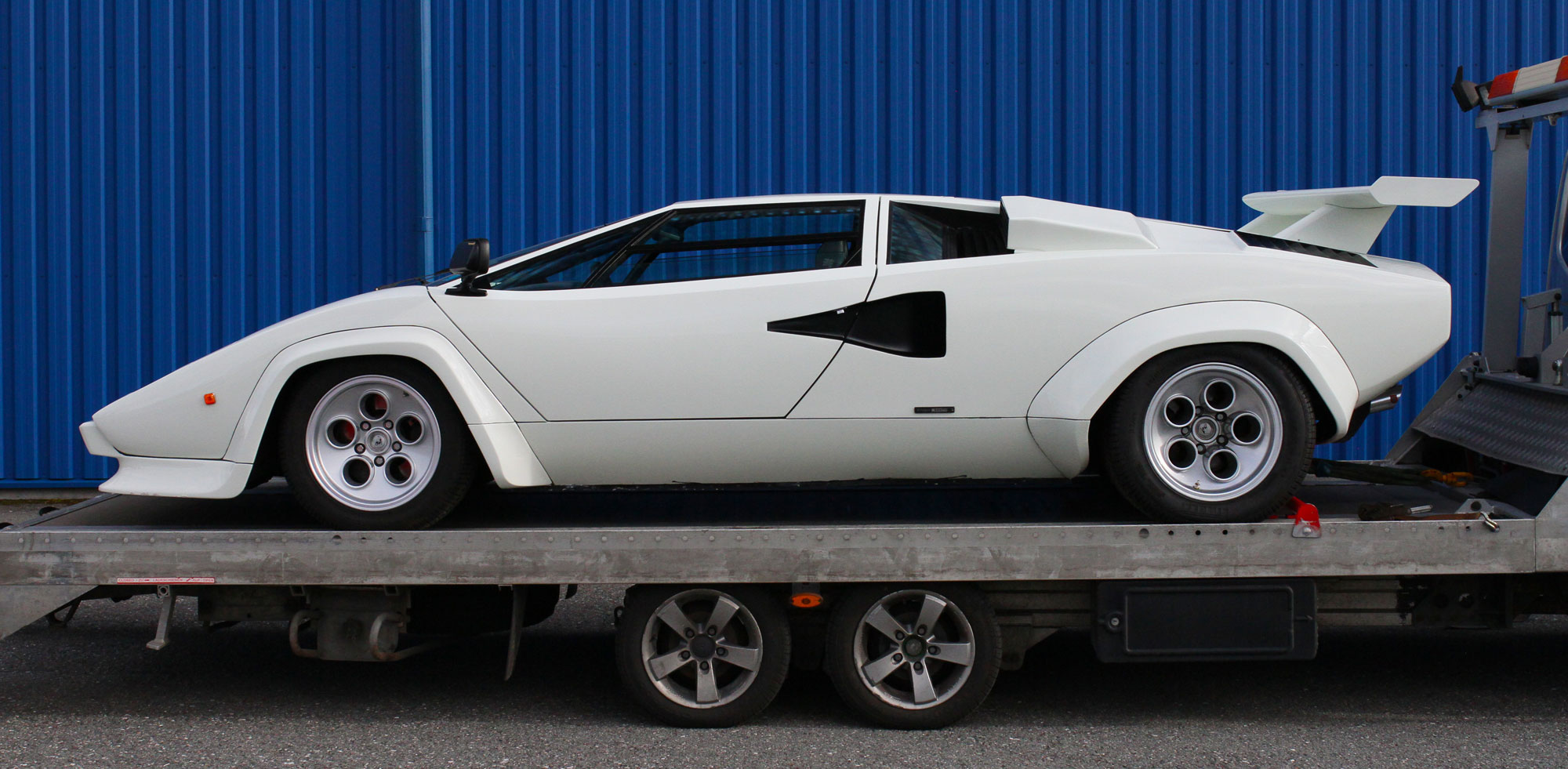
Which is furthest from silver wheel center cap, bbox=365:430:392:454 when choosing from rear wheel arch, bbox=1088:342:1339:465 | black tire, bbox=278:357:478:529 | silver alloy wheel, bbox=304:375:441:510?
rear wheel arch, bbox=1088:342:1339:465

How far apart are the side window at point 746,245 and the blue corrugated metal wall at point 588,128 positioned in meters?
3.58

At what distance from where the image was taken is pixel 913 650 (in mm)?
4188

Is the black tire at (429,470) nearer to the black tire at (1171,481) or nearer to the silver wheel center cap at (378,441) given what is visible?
the silver wheel center cap at (378,441)

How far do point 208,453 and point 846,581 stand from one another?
7.26ft

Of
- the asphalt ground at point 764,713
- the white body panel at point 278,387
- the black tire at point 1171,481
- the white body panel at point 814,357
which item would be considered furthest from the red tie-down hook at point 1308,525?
the white body panel at point 278,387

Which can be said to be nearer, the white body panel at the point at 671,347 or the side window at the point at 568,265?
the white body panel at the point at 671,347

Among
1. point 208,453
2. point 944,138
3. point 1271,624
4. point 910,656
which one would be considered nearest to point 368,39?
point 944,138

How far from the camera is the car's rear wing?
430 centimetres

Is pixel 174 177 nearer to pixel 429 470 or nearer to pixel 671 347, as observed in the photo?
pixel 429 470

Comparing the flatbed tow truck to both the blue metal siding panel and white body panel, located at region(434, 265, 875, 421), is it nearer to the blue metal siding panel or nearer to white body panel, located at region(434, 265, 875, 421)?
white body panel, located at region(434, 265, 875, 421)

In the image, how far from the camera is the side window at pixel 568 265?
444cm

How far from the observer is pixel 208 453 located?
4.30m

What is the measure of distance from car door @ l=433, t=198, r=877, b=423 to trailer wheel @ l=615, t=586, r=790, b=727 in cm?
62

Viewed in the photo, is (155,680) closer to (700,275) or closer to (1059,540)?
(700,275)
